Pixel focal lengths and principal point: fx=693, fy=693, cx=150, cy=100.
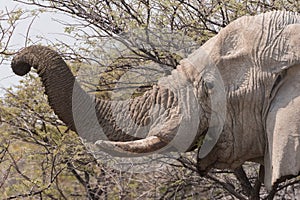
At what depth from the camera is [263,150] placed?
3.09 metres

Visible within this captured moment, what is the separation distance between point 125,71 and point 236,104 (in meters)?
3.45

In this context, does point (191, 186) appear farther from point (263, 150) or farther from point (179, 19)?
point (263, 150)

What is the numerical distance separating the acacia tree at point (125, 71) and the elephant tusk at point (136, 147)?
9.16 ft

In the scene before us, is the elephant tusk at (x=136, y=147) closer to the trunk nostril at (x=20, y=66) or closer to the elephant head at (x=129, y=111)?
the elephant head at (x=129, y=111)

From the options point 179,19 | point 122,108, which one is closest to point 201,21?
point 179,19

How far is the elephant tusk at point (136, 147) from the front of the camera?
303 centimetres

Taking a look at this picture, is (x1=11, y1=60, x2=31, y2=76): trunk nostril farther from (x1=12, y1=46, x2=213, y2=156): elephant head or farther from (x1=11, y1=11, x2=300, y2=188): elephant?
(x1=11, y1=11, x2=300, y2=188): elephant

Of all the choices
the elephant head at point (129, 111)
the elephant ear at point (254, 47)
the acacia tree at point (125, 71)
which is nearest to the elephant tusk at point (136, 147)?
the elephant head at point (129, 111)

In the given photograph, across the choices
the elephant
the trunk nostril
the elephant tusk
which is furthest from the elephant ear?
the trunk nostril

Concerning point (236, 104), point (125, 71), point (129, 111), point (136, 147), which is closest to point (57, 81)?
point (129, 111)

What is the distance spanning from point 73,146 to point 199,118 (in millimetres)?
3613

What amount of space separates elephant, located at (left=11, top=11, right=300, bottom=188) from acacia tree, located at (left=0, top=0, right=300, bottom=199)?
2.66 metres

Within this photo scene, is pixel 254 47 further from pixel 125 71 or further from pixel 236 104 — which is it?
pixel 125 71

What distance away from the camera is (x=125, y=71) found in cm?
649
